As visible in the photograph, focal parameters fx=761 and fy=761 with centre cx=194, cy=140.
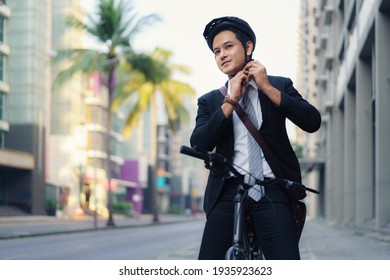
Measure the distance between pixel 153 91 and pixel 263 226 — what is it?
124ft

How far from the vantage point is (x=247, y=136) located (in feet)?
10.3

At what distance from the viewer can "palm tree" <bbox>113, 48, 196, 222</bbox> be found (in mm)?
32594

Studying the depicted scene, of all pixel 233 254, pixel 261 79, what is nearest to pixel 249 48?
pixel 261 79

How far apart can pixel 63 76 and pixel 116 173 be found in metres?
45.0

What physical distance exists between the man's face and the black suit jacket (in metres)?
0.15

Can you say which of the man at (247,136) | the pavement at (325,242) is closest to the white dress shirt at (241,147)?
the man at (247,136)

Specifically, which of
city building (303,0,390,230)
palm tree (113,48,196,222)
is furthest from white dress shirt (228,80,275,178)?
palm tree (113,48,196,222)

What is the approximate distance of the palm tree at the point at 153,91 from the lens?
3259cm

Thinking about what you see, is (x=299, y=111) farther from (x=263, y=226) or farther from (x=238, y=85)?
(x=263, y=226)

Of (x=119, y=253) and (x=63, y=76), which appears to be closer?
(x=119, y=253)

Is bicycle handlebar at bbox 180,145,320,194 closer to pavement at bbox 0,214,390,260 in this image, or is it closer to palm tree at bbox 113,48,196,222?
pavement at bbox 0,214,390,260

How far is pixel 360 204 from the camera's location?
2258 centimetres
